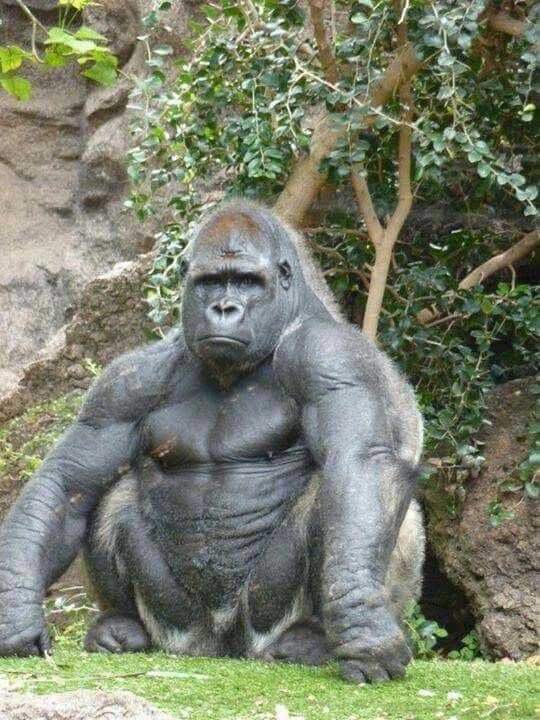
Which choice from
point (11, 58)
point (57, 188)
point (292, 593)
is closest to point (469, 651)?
point (292, 593)

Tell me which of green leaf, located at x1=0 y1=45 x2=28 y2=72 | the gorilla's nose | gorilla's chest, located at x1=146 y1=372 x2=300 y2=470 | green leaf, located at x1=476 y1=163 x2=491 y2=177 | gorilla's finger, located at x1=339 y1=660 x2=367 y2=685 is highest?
green leaf, located at x1=0 y1=45 x2=28 y2=72

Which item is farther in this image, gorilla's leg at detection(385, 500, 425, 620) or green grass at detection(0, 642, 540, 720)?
gorilla's leg at detection(385, 500, 425, 620)

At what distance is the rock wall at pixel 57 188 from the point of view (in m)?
10.4

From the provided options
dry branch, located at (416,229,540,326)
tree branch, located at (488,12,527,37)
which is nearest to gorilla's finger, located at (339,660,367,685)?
dry branch, located at (416,229,540,326)

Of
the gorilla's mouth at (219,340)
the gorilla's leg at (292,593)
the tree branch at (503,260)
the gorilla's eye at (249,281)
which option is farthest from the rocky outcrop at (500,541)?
the gorilla's mouth at (219,340)

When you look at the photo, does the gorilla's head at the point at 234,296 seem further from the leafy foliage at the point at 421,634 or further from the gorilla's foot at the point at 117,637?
the leafy foliage at the point at 421,634

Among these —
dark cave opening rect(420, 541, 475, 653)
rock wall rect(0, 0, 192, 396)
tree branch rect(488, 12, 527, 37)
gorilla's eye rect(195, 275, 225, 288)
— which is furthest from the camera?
rock wall rect(0, 0, 192, 396)

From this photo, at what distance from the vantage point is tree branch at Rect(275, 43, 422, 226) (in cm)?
686

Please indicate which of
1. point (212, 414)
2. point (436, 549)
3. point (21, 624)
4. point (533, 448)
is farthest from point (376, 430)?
point (436, 549)

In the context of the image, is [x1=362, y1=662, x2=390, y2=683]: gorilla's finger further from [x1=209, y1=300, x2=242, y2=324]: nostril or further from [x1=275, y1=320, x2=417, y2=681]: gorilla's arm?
[x1=209, y1=300, x2=242, y2=324]: nostril

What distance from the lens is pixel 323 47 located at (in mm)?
7012

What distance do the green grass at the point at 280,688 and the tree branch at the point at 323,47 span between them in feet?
11.1

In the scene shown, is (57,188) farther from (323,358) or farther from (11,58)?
(323,358)

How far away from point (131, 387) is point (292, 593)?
1.05m
